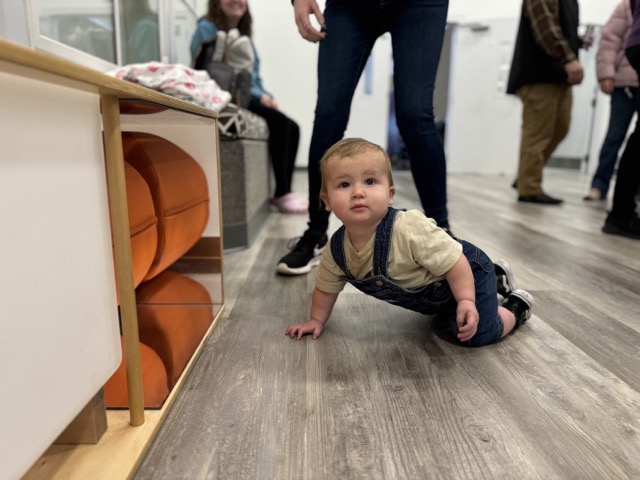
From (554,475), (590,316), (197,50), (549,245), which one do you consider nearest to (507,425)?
(554,475)

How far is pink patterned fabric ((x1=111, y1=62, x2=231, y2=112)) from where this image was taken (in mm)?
1452

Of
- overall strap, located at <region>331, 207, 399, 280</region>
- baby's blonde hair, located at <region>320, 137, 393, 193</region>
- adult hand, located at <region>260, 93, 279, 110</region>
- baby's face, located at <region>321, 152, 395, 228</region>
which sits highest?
adult hand, located at <region>260, 93, 279, 110</region>

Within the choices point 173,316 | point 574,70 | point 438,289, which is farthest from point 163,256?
point 574,70

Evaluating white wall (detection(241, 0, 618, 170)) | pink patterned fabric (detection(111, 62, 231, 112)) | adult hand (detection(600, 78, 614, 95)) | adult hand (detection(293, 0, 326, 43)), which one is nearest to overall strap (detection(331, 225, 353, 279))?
adult hand (detection(293, 0, 326, 43))

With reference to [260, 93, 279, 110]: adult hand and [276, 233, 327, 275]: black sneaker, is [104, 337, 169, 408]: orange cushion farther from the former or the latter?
[260, 93, 279, 110]: adult hand

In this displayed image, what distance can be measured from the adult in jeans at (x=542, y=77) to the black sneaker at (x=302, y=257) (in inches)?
73.6

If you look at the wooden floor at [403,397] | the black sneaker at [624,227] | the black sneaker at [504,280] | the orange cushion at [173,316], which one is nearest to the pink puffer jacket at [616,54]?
the black sneaker at [624,227]

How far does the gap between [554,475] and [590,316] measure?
611 mm

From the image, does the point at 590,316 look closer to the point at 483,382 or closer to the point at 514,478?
the point at 483,382

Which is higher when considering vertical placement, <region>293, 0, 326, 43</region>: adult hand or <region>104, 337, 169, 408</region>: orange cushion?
<region>293, 0, 326, 43</region>: adult hand

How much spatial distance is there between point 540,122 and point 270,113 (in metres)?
1.53

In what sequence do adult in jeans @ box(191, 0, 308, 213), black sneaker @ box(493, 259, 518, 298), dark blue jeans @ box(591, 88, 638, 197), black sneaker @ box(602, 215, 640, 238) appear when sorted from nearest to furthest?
black sneaker @ box(493, 259, 518, 298) → black sneaker @ box(602, 215, 640, 238) → adult in jeans @ box(191, 0, 308, 213) → dark blue jeans @ box(591, 88, 638, 197)

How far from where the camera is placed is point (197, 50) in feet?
6.86

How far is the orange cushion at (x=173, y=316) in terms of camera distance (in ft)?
2.77
